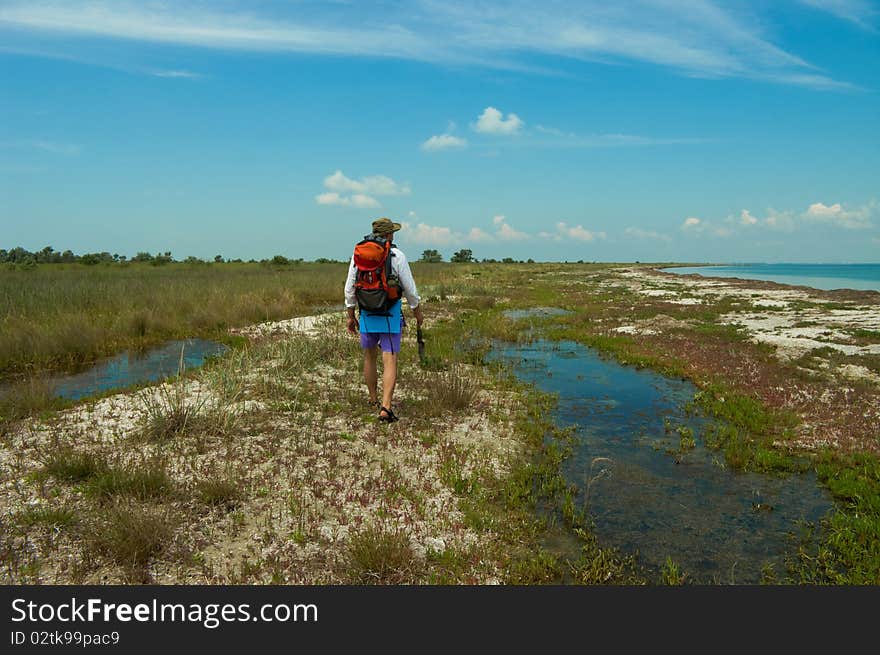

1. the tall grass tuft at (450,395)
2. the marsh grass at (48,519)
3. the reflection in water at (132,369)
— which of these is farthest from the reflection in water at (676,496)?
the reflection in water at (132,369)

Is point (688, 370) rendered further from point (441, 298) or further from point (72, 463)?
point (441, 298)

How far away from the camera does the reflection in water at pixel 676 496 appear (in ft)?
14.0

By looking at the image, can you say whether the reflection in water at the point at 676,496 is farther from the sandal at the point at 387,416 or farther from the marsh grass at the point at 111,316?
the marsh grass at the point at 111,316

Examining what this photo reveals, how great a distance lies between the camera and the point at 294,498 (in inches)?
194

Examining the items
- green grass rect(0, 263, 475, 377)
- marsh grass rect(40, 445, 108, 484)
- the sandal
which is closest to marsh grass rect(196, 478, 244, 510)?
marsh grass rect(40, 445, 108, 484)

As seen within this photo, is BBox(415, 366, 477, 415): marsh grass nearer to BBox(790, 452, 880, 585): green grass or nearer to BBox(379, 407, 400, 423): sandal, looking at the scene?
BBox(379, 407, 400, 423): sandal

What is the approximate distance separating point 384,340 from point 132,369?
6.87 metres

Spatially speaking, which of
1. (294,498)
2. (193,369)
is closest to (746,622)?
(294,498)

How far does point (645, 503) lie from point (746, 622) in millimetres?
2081

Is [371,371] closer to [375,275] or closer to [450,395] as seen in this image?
[450,395]

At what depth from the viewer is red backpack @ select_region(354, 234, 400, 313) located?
6.49 meters

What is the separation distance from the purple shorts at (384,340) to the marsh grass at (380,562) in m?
3.29

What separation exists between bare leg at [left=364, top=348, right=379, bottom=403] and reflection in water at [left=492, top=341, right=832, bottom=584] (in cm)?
298

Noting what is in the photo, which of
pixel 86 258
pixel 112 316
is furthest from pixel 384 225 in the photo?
pixel 86 258
